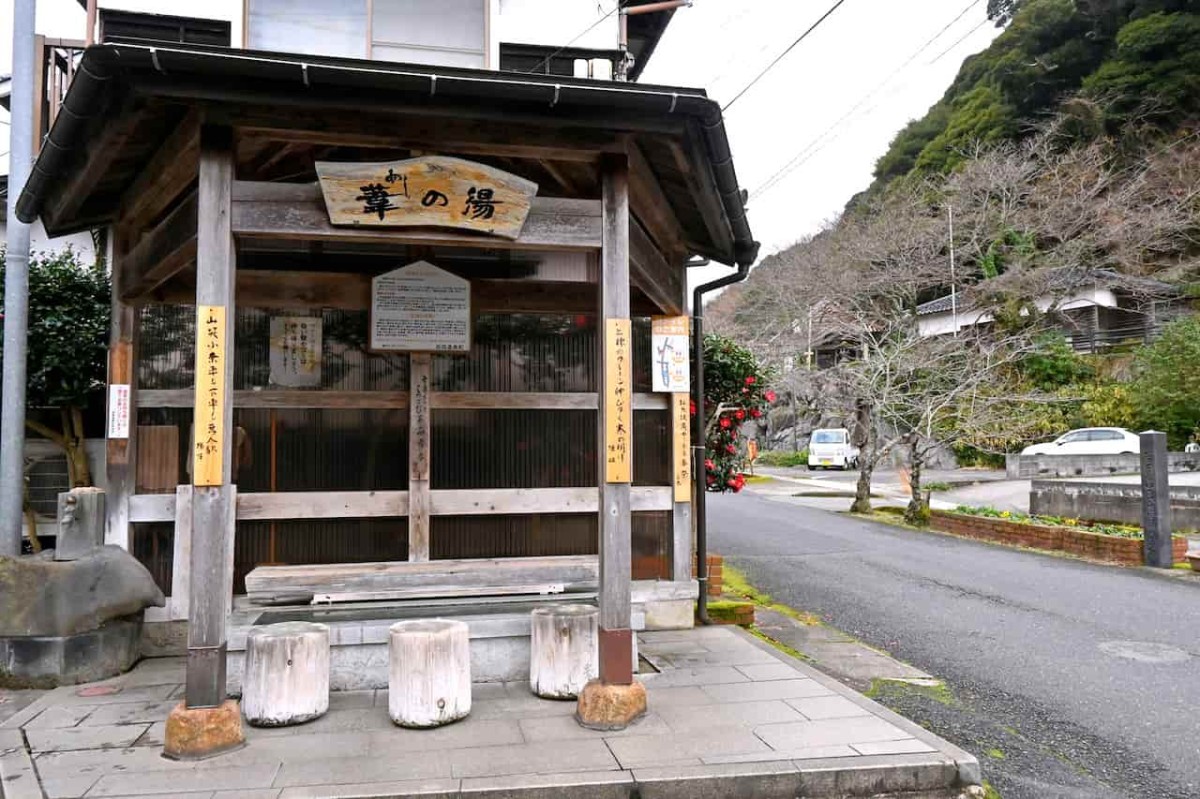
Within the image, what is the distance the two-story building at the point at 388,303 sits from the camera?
458 centimetres

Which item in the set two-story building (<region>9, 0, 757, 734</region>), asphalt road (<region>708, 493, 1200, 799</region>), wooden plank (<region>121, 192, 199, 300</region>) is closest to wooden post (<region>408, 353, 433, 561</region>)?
two-story building (<region>9, 0, 757, 734</region>)

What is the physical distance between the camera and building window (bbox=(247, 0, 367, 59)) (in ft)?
24.7

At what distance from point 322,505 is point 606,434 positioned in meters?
3.09

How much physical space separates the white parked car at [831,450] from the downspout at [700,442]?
31.1 metres

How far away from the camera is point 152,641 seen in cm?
655

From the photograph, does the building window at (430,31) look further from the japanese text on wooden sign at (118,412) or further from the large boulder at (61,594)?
the large boulder at (61,594)

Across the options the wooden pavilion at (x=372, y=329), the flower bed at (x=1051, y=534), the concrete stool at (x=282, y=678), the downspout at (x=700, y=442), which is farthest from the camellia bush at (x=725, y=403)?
the flower bed at (x=1051, y=534)

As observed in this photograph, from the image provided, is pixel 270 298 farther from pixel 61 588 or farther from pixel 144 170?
pixel 61 588

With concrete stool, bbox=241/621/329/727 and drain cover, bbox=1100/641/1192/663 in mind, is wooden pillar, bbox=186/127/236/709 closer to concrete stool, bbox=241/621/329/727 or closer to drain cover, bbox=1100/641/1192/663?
concrete stool, bbox=241/621/329/727

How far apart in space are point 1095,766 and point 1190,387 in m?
21.5

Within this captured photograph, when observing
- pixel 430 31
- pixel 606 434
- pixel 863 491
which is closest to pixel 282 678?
pixel 606 434

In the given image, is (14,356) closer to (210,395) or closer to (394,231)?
(210,395)

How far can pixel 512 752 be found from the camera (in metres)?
4.43

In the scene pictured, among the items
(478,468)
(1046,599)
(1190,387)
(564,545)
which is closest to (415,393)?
(478,468)
